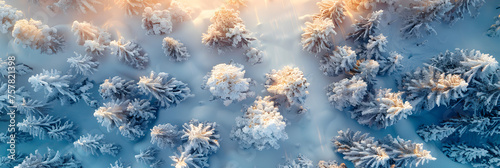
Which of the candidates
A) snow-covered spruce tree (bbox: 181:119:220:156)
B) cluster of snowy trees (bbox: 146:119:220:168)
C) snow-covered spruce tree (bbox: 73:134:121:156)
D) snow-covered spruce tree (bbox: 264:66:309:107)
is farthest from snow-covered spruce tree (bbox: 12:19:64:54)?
snow-covered spruce tree (bbox: 264:66:309:107)

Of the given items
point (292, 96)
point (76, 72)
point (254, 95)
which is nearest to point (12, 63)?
point (76, 72)

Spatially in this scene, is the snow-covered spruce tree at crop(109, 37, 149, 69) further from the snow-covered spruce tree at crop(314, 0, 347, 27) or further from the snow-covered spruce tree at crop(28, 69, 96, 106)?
the snow-covered spruce tree at crop(314, 0, 347, 27)

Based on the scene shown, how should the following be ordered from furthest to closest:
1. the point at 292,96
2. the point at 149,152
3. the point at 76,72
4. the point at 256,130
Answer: the point at 76,72 → the point at 149,152 → the point at 292,96 → the point at 256,130

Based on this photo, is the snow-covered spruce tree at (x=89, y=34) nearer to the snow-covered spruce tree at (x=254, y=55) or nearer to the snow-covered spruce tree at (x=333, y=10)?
the snow-covered spruce tree at (x=254, y=55)

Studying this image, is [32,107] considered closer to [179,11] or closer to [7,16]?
[7,16]

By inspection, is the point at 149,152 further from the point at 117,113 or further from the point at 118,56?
the point at 118,56

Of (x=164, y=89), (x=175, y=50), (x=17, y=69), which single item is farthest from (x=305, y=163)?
(x=17, y=69)
